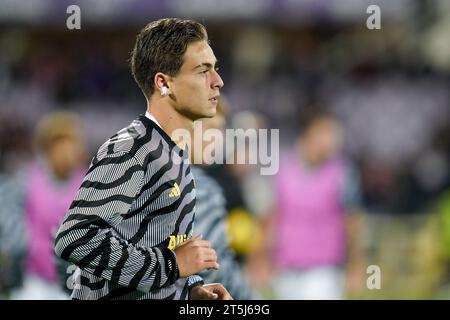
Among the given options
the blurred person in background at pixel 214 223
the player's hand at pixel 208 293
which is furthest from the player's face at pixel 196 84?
the blurred person in background at pixel 214 223

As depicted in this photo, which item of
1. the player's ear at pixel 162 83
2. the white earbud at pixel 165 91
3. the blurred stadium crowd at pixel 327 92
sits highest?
the blurred stadium crowd at pixel 327 92

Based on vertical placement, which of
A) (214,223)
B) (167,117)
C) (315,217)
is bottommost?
(167,117)

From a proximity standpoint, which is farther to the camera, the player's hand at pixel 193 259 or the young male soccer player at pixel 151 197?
the player's hand at pixel 193 259

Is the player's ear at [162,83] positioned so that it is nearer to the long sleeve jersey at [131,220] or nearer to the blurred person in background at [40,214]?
the long sleeve jersey at [131,220]

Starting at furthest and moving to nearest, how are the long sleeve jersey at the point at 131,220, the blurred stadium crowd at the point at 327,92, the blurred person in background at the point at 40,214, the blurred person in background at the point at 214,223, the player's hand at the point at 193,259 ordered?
the blurred stadium crowd at the point at 327,92, the blurred person in background at the point at 40,214, the blurred person in background at the point at 214,223, the player's hand at the point at 193,259, the long sleeve jersey at the point at 131,220

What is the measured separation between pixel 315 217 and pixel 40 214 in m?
2.29

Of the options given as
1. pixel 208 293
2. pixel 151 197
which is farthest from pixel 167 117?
pixel 208 293

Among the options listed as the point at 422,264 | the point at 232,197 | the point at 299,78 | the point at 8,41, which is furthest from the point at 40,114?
the point at 232,197

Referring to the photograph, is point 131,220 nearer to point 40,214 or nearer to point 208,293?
point 208,293

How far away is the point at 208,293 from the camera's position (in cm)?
352

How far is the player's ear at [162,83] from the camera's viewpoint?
11.4 feet

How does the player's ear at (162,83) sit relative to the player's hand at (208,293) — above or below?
above

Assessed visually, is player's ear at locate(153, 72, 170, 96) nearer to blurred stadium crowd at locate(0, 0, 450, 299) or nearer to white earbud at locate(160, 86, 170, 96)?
white earbud at locate(160, 86, 170, 96)

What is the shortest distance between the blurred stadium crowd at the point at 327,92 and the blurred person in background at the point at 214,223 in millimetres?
3983
